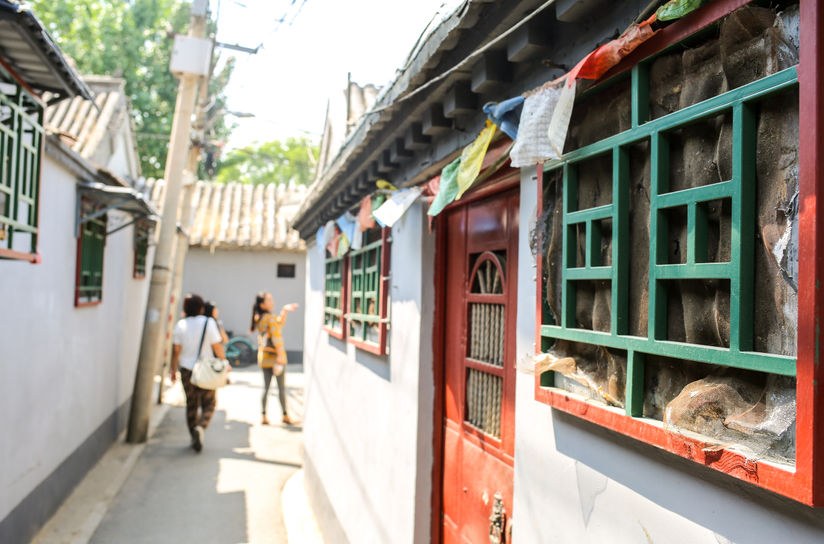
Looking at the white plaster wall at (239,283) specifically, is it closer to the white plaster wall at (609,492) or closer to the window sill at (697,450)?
the white plaster wall at (609,492)

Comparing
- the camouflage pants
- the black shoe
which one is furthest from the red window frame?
the black shoe

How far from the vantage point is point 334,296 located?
7.22 metres

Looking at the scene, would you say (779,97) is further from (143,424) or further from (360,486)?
(143,424)

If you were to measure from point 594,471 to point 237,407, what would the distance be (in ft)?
39.6

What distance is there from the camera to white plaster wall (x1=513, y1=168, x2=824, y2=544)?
1.45 metres

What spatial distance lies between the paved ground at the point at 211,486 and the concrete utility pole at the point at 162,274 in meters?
0.60

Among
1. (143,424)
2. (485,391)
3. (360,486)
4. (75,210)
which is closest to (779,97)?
(485,391)

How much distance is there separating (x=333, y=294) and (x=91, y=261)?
3380 millimetres

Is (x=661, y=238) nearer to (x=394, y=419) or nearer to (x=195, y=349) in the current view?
(x=394, y=419)

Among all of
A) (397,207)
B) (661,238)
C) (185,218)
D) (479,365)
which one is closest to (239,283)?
(185,218)

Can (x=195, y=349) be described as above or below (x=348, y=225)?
below

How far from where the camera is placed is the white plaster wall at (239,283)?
19562 millimetres

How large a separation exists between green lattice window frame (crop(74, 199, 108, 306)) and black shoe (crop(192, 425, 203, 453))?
7.51 feet

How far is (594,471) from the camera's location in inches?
81.5
